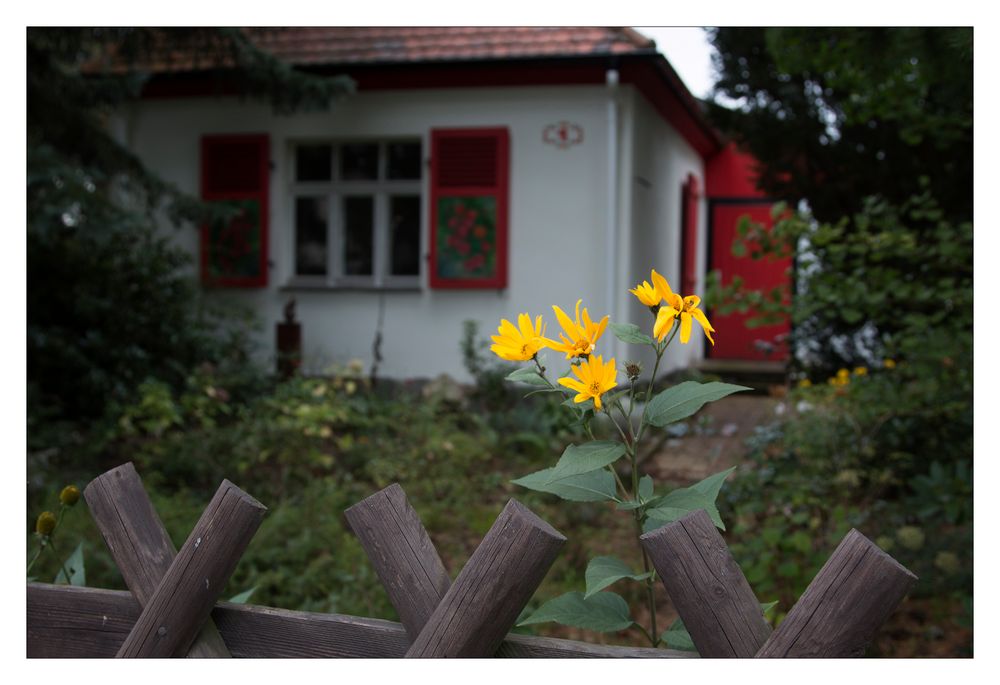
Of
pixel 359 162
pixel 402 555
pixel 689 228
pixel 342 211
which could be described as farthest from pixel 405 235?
pixel 402 555

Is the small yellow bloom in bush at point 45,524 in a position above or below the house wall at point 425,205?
below

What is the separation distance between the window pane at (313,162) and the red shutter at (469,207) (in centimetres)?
99

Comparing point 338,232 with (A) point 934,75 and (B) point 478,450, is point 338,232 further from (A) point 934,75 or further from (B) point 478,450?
(A) point 934,75

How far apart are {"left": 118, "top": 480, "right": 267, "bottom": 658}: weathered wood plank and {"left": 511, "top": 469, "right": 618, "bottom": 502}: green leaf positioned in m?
0.43

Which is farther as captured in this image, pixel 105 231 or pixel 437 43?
pixel 437 43

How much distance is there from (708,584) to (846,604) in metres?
0.16

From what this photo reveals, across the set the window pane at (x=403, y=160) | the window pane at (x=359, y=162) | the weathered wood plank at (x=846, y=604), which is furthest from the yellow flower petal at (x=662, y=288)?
the window pane at (x=359, y=162)

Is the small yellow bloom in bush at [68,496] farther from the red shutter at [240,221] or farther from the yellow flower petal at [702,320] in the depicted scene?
the red shutter at [240,221]

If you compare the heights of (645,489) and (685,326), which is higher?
(685,326)

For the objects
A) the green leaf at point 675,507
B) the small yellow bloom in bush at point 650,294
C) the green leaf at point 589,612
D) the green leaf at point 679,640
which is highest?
the small yellow bloom in bush at point 650,294

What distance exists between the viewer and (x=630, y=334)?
124cm

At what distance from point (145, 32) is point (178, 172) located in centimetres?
249

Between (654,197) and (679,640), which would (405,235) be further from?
(679,640)

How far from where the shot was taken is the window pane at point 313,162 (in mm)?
7898
